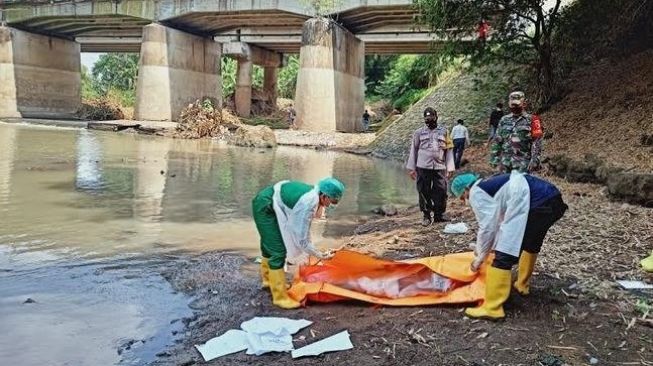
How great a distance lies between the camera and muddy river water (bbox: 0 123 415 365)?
4578 mm

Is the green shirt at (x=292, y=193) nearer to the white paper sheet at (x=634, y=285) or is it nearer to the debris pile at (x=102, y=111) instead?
the white paper sheet at (x=634, y=285)

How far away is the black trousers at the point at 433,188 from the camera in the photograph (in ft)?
27.0

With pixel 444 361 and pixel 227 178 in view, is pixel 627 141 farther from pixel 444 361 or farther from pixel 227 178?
pixel 444 361

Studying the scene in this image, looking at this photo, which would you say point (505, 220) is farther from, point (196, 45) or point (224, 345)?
point (196, 45)

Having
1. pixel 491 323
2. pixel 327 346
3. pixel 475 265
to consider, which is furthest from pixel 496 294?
pixel 327 346

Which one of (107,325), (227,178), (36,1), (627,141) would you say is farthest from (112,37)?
(107,325)

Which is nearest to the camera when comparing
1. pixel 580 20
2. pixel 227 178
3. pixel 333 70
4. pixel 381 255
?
pixel 381 255

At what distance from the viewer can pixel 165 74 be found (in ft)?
104

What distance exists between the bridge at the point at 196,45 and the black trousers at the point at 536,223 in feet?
72.9

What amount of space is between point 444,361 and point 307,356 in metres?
0.91

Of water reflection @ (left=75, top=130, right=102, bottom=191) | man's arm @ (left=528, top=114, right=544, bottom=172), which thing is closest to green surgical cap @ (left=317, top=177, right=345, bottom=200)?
man's arm @ (left=528, top=114, right=544, bottom=172)

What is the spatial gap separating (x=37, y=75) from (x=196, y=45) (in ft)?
35.5

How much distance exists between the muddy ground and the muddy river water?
14.9 inches

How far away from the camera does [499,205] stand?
4414 millimetres
